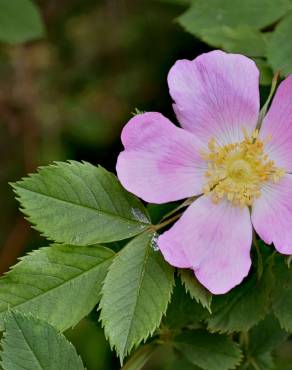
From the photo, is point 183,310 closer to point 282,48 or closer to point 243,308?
point 243,308

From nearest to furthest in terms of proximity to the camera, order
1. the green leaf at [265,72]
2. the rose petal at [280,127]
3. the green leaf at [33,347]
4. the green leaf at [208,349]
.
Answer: the green leaf at [33,347] < the rose petal at [280,127] < the green leaf at [208,349] < the green leaf at [265,72]

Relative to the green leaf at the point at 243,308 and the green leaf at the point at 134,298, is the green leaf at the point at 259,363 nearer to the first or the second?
the green leaf at the point at 243,308

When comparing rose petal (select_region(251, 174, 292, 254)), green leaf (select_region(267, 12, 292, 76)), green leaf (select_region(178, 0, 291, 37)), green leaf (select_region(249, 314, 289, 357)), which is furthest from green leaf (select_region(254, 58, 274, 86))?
green leaf (select_region(249, 314, 289, 357))

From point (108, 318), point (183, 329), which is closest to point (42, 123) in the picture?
point (183, 329)

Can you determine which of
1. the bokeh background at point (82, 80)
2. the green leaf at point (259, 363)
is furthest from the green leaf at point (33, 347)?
the bokeh background at point (82, 80)

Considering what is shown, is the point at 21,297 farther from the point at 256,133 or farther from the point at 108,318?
the point at 256,133

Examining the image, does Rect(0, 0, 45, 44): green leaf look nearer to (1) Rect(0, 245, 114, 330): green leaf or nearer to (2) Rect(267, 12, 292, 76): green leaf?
(2) Rect(267, 12, 292, 76): green leaf

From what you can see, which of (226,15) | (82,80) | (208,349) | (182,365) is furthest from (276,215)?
(82,80)
